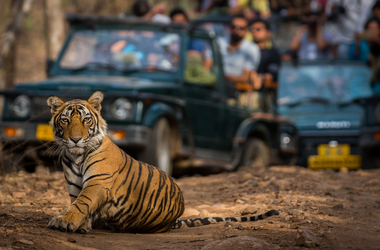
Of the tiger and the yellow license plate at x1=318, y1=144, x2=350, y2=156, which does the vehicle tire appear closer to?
the tiger

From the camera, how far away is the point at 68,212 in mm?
3982

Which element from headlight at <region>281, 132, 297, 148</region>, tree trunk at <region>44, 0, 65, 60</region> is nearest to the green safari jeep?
headlight at <region>281, 132, 297, 148</region>

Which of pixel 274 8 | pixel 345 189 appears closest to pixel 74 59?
pixel 345 189

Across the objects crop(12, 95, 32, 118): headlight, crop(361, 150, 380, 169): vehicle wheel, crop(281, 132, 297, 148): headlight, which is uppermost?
crop(12, 95, 32, 118): headlight

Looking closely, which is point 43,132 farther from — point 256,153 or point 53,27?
point 53,27

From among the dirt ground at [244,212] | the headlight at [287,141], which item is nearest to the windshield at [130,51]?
the dirt ground at [244,212]

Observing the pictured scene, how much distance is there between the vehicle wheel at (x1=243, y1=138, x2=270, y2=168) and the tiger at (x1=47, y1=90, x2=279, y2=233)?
4775 millimetres

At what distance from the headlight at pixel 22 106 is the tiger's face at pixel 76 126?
10.1ft

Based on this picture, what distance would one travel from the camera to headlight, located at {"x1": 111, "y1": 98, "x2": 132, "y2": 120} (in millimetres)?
6942

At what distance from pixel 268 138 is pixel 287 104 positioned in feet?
6.96

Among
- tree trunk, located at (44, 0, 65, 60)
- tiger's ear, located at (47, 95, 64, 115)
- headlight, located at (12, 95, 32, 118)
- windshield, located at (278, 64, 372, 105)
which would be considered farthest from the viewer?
tree trunk, located at (44, 0, 65, 60)

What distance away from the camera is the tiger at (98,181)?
13.3 ft

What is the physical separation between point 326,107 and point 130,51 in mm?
4632

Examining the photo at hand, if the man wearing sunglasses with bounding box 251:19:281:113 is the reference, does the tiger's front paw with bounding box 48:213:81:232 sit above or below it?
below
